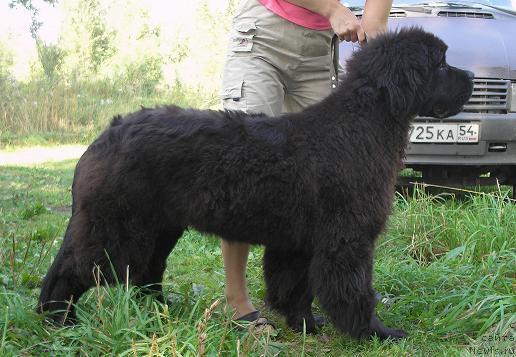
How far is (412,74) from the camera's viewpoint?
3242 mm

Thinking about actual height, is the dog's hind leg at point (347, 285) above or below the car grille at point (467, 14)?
below

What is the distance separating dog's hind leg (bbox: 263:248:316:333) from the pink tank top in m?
1.29

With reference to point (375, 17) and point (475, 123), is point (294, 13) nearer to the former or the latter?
point (375, 17)

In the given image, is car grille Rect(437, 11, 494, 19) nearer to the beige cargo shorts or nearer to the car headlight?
the car headlight

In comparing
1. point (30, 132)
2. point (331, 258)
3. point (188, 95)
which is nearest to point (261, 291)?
point (331, 258)

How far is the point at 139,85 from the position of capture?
1484 centimetres

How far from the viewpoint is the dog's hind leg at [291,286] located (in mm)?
3518

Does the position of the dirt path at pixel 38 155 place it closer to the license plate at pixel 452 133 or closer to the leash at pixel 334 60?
the license plate at pixel 452 133

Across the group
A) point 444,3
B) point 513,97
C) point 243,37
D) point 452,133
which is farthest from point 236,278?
point 444,3

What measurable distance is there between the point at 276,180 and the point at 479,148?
312cm

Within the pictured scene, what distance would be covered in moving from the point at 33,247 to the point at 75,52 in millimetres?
11943

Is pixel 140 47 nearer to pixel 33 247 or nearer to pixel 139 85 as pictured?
pixel 139 85

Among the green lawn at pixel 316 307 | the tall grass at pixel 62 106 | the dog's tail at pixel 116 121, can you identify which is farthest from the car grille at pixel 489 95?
the tall grass at pixel 62 106

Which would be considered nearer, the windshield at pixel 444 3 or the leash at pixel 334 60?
the leash at pixel 334 60
